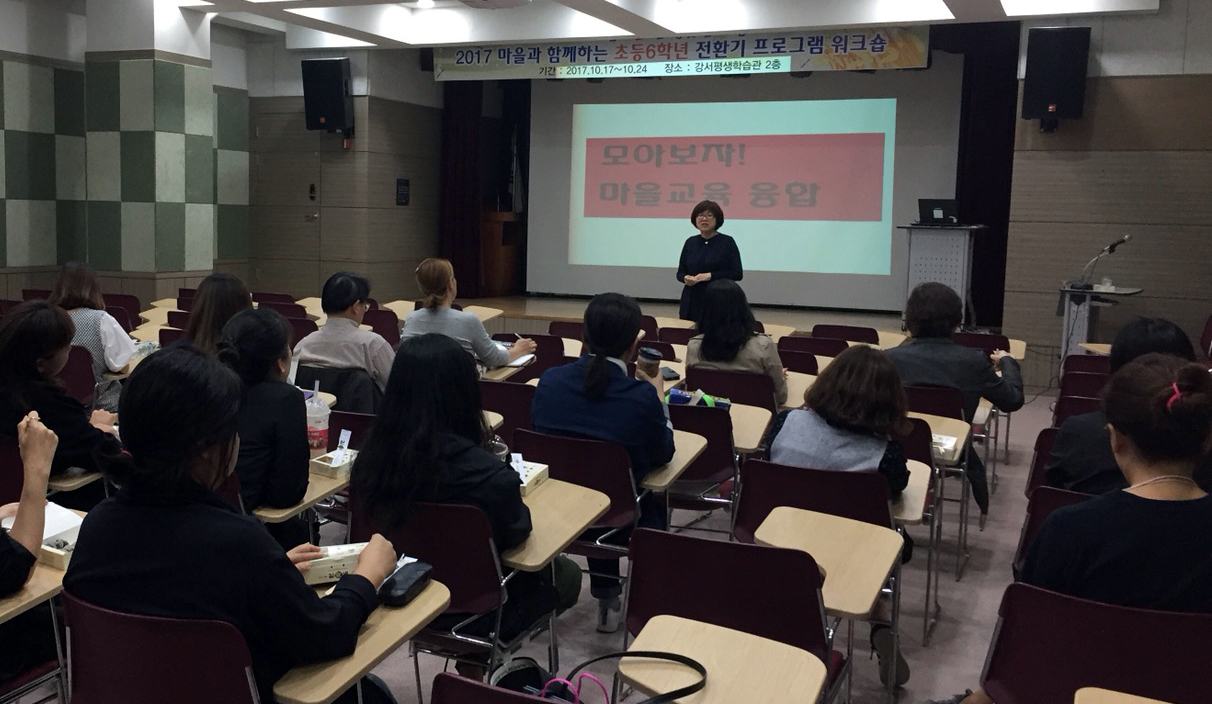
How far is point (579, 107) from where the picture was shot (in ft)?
36.0

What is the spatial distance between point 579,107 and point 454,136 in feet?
4.69

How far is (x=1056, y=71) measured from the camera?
25.5 ft

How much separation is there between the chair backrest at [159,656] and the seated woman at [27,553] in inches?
10.7

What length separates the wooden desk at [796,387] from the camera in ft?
14.6

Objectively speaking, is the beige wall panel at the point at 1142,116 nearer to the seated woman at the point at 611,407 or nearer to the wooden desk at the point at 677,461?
the wooden desk at the point at 677,461

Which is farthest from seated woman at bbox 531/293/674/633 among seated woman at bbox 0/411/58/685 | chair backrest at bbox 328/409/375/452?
seated woman at bbox 0/411/58/685

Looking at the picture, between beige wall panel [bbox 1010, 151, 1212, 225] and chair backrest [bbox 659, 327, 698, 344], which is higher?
beige wall panel [bbox 1010, 151, 1212, 225]

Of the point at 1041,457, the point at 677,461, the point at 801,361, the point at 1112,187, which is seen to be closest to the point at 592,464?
the point at 677,461

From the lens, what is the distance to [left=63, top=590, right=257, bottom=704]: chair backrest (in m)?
1.59

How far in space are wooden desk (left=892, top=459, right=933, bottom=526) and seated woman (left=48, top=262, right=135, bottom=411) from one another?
11.1ft

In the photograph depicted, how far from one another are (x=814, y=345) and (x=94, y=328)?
3639 millimetres

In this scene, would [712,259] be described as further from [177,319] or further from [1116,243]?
[177,319]

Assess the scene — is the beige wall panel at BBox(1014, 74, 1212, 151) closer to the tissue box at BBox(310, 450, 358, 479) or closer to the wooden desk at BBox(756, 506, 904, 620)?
the wooden desk at BBox(756, 506, 904, 620)

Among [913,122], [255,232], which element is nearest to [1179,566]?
[913,122]
